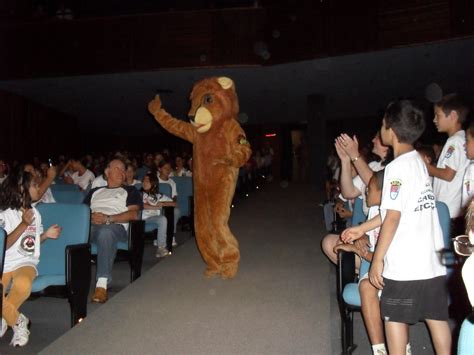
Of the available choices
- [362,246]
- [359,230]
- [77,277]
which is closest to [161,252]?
[77,277]

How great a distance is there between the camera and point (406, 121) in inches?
93.3

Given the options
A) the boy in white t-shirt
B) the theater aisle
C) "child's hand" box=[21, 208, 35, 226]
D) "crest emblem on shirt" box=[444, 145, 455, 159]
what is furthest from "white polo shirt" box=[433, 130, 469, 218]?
"child's hand" box=[21, 208, 35, 226]

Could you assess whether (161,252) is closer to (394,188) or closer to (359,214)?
(359,214)

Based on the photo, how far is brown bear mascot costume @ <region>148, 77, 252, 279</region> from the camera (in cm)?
424

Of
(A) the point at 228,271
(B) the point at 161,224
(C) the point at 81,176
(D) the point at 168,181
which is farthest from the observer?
(C) the point at 81,176

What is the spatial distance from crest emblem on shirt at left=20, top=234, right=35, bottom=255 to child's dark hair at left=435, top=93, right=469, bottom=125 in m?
2.94

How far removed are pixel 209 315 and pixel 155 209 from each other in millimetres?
2497

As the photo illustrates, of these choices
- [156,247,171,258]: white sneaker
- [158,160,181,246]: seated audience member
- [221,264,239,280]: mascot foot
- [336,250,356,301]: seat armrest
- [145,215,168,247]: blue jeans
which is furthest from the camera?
[158,160,181,246]: seated audience member

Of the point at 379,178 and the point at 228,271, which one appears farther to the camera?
the point at 228,271

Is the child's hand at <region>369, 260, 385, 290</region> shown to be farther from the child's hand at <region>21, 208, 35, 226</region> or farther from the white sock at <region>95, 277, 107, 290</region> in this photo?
the white sock at <region>95, 277, 107, 290</region>

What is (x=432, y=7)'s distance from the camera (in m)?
8.41

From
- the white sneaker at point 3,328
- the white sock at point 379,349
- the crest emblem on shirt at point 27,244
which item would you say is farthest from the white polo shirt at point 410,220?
the white sneaker at point 3,328

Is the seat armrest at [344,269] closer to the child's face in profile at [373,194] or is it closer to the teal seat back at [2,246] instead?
the child's face in profile at [373,194]

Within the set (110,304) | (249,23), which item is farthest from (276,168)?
(110,304)
